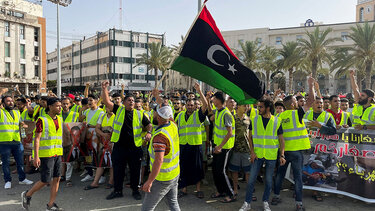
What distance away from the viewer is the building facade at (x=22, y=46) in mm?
46969

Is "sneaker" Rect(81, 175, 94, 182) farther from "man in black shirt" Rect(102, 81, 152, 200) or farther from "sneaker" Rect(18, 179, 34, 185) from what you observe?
"man in black shirt" Rect(102, 81, 152, 200)

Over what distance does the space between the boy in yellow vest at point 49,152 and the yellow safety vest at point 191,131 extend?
7.46ft

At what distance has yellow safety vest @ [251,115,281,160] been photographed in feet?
16.4

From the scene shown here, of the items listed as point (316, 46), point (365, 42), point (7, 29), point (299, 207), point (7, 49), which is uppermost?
point (7, 29)

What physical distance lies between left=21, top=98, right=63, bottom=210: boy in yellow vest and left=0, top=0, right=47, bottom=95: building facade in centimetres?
4781

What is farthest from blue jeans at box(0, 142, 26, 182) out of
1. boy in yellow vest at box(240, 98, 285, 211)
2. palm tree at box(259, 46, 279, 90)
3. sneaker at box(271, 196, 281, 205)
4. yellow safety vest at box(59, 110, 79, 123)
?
palm tree at box(259, 46, 279, 90)

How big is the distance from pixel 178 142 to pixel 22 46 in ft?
177

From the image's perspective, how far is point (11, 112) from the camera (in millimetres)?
6777

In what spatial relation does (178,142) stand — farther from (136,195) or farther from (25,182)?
(25,182)

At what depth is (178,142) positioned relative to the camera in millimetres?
3967

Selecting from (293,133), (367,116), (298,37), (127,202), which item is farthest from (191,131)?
(298,37)

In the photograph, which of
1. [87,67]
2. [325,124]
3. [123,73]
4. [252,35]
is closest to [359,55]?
[325,124]

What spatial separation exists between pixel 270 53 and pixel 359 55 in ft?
40.0

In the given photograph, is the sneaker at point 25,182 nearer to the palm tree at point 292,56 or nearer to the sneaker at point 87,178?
the sneaker at point 87,178
